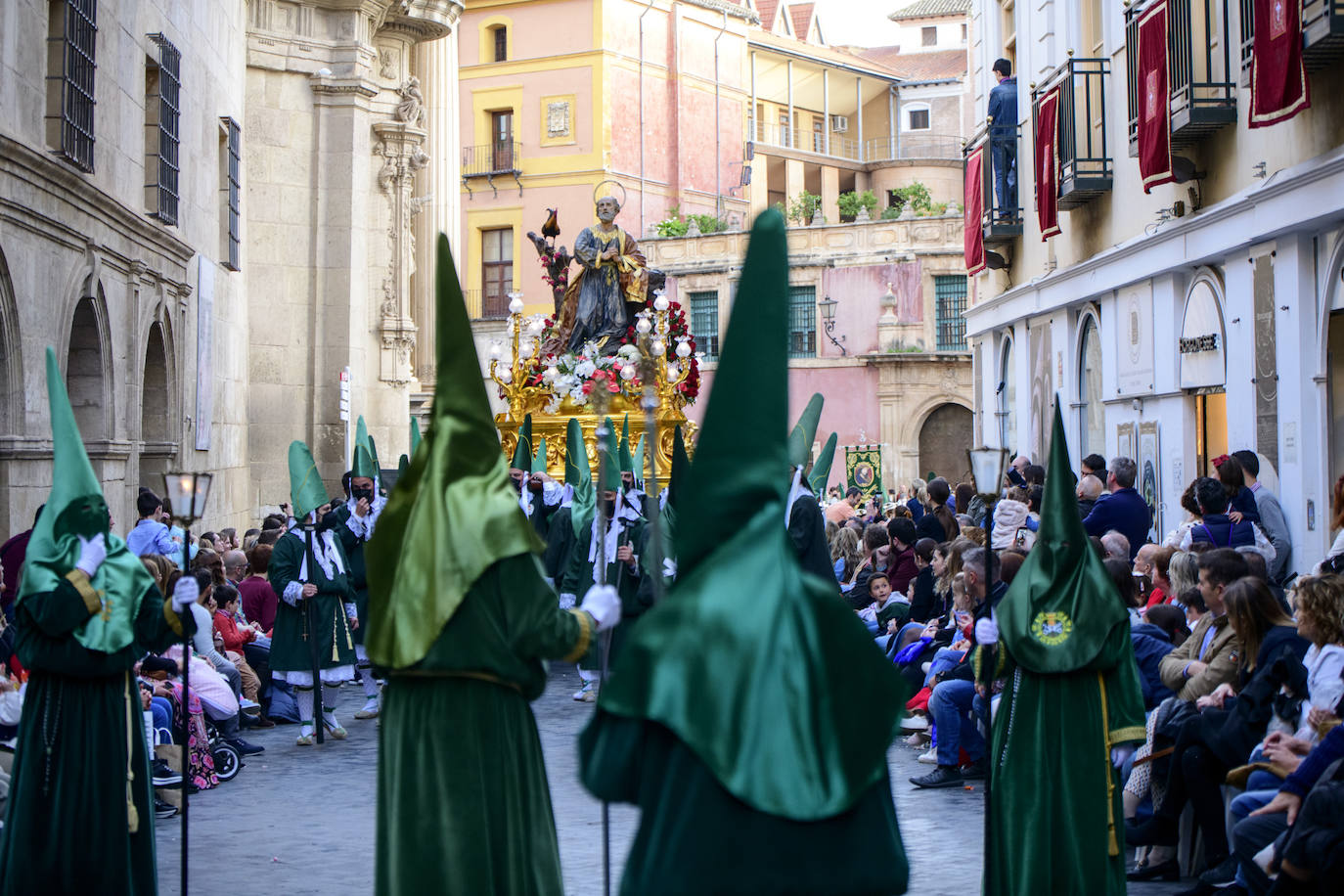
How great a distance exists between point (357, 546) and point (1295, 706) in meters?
8.34

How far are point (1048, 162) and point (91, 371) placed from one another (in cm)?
1137

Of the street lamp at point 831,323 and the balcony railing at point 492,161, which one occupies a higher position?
the balcony railing at point 492,161

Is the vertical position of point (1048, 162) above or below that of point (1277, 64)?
above

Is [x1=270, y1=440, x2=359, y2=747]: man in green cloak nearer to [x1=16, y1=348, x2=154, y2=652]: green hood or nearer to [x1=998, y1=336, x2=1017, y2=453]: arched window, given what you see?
[x1=16, y1=348, x2=154, y2=652]: green hood

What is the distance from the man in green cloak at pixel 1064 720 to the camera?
248 inches

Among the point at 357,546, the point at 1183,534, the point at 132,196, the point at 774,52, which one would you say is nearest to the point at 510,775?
the point at 1183,534

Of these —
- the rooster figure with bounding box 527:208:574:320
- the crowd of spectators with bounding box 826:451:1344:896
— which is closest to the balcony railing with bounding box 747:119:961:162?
the rooster figure with bounding box 527:208:574:320

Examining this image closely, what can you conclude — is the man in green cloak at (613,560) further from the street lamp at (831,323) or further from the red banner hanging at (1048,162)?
the street lamp at (831,323)

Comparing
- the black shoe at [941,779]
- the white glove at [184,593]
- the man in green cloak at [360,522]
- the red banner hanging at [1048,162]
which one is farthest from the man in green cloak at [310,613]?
the red banner hanging at [1048,162]

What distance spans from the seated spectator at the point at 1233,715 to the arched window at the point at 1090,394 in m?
12.0

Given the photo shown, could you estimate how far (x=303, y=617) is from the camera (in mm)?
11883

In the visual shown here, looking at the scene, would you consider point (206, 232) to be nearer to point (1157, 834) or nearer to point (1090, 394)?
point (1090, 394)

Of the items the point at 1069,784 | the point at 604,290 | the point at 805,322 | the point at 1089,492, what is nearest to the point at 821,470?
the point at 1089,492

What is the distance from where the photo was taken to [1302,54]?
37.1ft
